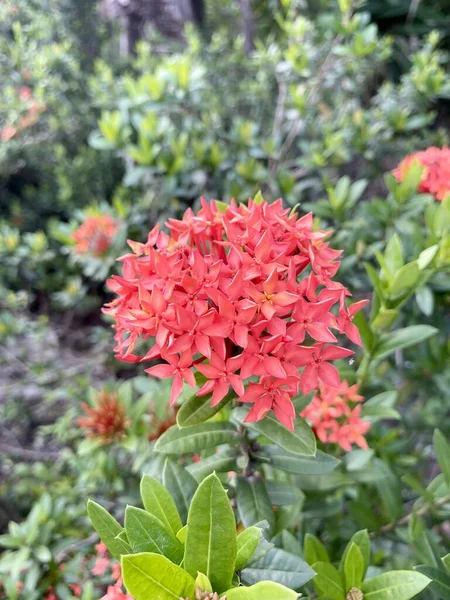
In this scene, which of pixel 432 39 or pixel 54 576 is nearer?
pixel 54 576

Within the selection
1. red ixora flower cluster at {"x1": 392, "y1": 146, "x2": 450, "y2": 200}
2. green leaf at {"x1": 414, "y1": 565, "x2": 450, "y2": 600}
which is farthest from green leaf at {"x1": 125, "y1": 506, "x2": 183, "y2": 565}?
red ixora flower cluster at {"x1": 392, "y1": 146, "x2": 450, "y2": 200}

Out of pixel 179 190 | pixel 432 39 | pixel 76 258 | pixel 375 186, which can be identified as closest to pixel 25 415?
pixel 76 258

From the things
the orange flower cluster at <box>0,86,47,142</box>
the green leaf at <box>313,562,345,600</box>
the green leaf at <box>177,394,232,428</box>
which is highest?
the orange flower cluster at <box>0,86,47,142</box>

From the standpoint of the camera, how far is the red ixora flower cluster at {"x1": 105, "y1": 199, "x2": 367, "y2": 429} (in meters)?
0.79

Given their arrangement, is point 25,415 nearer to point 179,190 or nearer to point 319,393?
point 179,190

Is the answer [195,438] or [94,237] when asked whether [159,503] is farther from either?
[94,237]

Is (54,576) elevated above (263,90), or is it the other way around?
(263,90)

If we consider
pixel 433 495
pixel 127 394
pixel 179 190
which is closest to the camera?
pixel 433 495

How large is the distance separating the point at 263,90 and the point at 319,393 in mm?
2334

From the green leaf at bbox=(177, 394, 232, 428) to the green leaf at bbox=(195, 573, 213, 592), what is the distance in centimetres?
30

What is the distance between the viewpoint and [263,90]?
300 cm

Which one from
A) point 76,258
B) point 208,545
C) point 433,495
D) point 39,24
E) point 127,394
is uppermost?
point 39,24

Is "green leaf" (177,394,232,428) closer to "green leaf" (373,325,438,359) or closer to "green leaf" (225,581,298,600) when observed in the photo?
"green leaf" (225,581,298,600)

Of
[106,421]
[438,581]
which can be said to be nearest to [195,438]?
[438,581]
